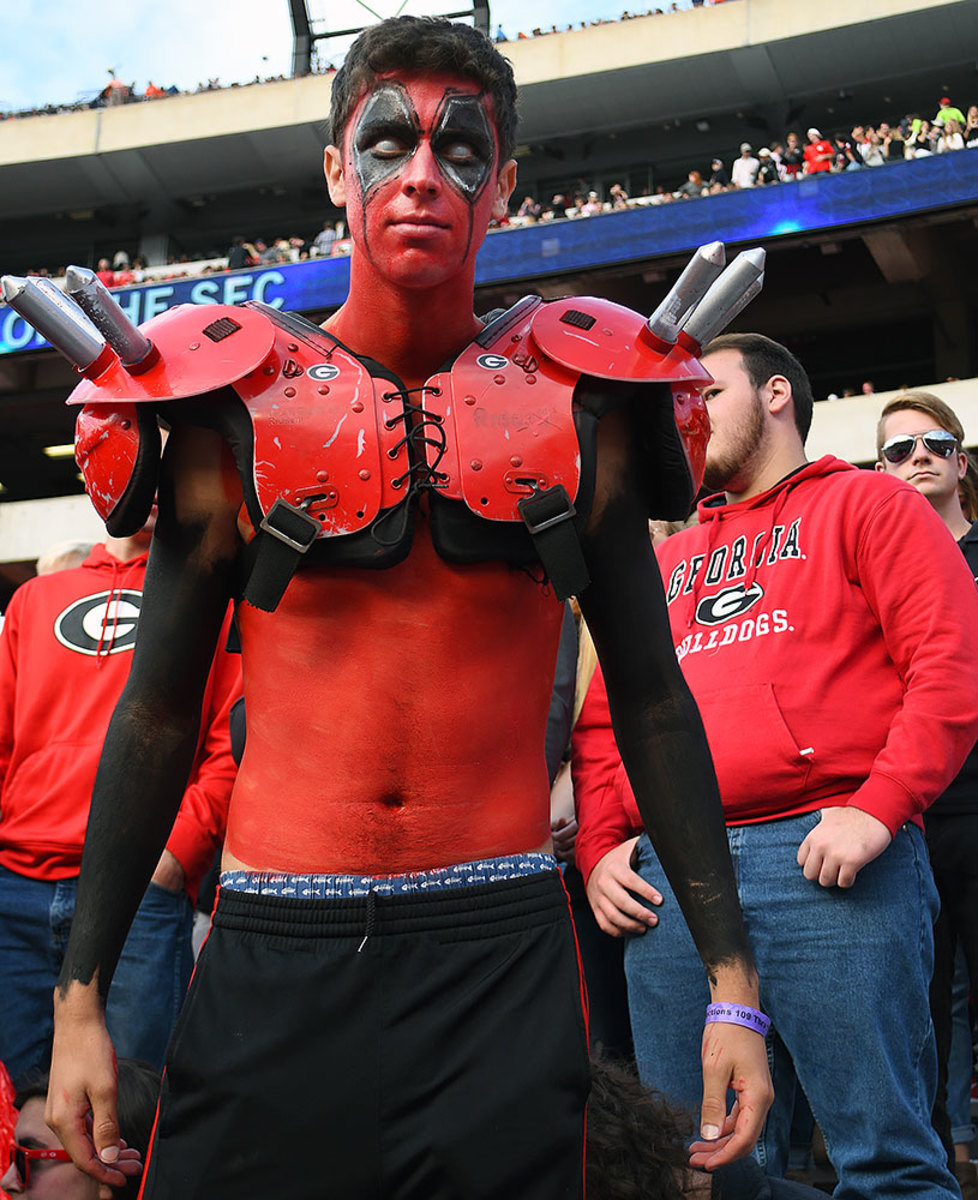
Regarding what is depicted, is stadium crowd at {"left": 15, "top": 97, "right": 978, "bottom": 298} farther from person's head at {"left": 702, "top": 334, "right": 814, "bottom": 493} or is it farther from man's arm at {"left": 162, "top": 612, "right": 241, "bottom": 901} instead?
man's arm at {"left": 162, "top": 612, "right": 241, "bottom": 901}

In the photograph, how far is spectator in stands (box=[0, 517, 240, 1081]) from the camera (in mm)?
3500

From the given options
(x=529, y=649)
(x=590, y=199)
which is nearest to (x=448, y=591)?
(x=529, y=649)

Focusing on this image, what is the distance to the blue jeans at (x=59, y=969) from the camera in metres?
3.44

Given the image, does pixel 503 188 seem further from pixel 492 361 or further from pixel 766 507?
pixel 766 507

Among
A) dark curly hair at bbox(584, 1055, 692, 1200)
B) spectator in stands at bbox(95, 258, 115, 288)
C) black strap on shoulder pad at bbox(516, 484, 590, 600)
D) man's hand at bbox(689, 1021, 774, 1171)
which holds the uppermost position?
spectator in stands at bbox(95, 258, 115, 288)

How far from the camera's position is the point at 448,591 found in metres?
2.00

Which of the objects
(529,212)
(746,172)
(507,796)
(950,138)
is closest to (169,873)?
(507,796)

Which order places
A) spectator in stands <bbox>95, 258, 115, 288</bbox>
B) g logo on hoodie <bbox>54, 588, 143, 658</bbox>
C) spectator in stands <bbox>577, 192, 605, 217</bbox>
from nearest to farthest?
1. g logo on hoodie <bbox>54, 588, 143, 658</bbox>
2. spectator in stands <bbox>577, 192, 605, 217</bbox>
3. spectator in stands <bbox>95, 258, 115, 288</bbox>

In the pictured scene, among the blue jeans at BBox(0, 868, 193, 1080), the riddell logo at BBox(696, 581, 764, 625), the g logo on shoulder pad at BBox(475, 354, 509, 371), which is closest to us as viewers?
the g logo on shoulder pad at BBox(475, 354, 509, 371)

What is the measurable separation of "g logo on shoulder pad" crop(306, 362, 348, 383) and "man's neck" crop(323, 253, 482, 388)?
15 centimetres

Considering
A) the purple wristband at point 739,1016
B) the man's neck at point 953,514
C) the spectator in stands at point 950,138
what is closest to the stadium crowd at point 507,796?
the purple wristband at point 739,1016

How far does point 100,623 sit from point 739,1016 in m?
2.60

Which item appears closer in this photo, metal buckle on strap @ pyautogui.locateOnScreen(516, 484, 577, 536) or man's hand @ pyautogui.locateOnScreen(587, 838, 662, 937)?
metal buckle on strap @ pyautogui.locateOnScreen(516, 484, 577, 536)

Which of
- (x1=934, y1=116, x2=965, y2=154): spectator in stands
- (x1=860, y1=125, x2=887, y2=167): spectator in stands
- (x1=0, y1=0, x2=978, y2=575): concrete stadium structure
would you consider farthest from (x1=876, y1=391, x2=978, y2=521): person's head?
(x1=860, y1=125, x2=887, y2=167): spectator in stands
